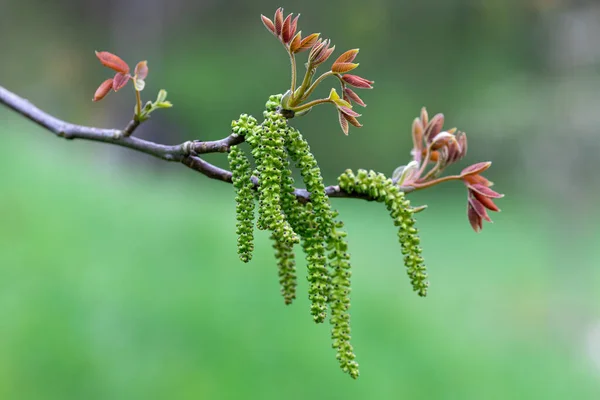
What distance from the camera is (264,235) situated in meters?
5.11

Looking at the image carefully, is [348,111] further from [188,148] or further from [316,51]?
[188,148]

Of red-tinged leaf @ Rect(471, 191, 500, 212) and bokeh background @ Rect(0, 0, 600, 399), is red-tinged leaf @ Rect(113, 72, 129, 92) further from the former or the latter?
bokeh background @ Rect(0, 0, 600, 399)

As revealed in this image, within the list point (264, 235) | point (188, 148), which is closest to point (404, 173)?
point (188, 148)

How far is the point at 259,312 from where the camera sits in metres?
3.51

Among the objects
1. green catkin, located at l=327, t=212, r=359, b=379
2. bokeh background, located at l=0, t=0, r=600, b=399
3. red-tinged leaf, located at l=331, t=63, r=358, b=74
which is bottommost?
green catkin, located at l=327, t=212, r=359, b=379

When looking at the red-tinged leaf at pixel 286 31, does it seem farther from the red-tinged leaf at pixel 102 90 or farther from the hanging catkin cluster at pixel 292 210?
the red-tinged leaf at pixel 102 90

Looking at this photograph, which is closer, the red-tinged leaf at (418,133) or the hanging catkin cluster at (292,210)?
the hanging catkin cluster at (292,210)

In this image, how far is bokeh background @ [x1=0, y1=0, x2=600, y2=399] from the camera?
3.11m

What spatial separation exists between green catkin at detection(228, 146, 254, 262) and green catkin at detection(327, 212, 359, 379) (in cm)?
11

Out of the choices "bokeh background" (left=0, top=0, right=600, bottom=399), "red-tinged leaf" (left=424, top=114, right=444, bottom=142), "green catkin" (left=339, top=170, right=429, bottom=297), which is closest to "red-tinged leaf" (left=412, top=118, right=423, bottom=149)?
"red-tinged leaf" (left=424, top=114, right=444, bottom=142)

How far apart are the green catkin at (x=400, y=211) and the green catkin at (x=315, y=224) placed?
0.06 meters

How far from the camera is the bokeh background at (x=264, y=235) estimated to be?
10.2 feet

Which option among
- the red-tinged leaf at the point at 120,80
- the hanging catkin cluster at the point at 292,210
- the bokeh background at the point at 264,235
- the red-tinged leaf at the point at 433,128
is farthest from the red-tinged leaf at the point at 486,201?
the bokeh background at the point at 264,235

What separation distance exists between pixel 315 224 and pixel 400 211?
0.37ft
